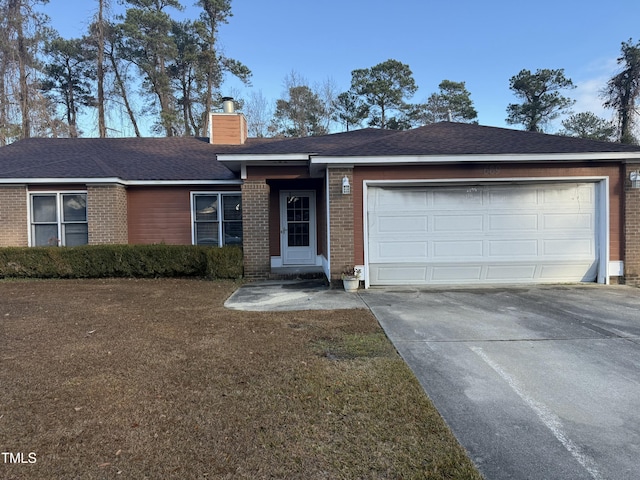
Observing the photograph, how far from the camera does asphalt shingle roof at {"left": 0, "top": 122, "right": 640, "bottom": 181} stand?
827 cm

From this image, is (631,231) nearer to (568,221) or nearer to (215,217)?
(568,221)

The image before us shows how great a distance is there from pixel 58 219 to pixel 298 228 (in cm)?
664

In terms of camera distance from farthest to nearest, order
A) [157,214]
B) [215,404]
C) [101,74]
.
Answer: [101,74]
[157,214]
[215,404]

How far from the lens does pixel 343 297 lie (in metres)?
7.37

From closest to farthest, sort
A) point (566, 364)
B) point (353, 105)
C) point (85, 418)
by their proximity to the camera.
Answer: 1. point (85, 418)
2. point (566, 364)
3. point (353, 105)

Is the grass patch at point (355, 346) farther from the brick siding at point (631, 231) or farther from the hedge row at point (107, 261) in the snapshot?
the brick siding at point (631, 231)

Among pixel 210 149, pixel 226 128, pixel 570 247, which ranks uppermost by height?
pixel 226 128

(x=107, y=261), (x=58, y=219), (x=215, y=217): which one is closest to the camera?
(x=107, y=261)

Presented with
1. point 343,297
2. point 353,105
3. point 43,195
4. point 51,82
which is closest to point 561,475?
point 343,297

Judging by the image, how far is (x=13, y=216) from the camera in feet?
34.7

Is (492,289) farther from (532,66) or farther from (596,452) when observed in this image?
(532,66)

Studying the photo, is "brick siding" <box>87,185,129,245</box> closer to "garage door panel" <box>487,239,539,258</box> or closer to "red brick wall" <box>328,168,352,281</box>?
"red brick wall" <box>328,168,352,281</box>

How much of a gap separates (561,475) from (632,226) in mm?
8059

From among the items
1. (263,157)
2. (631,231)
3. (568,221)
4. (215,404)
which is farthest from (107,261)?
(631,231)
